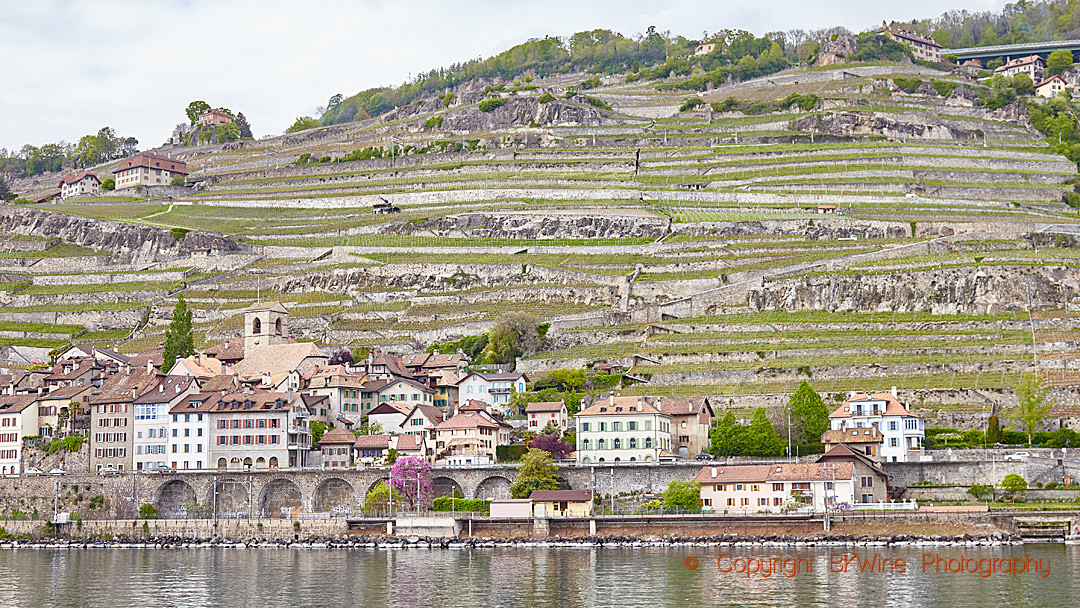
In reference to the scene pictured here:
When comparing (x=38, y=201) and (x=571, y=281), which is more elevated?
(x=38, y=201)

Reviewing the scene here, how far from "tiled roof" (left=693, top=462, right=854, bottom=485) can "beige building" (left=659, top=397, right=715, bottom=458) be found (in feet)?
22.4

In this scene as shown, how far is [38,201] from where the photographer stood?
167 meters

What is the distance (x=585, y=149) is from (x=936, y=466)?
75439 mm

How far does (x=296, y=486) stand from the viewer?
8362cm

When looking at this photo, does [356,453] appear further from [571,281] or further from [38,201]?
[38,201]

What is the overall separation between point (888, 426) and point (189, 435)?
Answer: 147 feet

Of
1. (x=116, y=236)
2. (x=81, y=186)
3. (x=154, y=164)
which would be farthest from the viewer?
(x=81, y=186)

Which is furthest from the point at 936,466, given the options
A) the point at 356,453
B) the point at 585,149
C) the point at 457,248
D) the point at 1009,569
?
the point at 585,149

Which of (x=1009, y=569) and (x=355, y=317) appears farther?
(x=355, y=317)

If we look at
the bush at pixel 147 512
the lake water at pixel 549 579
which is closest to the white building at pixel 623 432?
the lake water at pixel 549 579

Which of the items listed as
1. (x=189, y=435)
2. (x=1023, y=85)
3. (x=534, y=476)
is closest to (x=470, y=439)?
(x=534, y=476)

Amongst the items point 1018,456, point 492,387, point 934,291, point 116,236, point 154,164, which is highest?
point 154,164

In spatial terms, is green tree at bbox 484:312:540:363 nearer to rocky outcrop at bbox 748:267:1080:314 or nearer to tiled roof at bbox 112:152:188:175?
rocky outcrop at bbox 748:267:1080:314

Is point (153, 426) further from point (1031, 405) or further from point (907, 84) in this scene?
point (907, 84)
